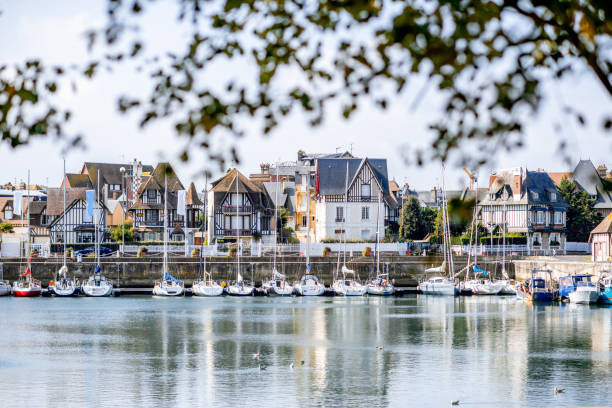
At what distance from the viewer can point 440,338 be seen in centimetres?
4656

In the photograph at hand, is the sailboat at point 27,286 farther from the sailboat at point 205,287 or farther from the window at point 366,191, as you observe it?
the window at point 366,191

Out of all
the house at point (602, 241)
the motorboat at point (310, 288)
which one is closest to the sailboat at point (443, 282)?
the motorboat at point (310, 288)

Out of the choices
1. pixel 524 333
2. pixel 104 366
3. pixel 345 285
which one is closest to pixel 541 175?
pixel 345 285

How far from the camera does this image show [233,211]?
94000mm

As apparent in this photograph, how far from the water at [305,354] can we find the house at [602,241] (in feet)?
45.7

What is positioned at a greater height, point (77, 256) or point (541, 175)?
point (541, 175)

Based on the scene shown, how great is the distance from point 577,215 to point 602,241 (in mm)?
22486

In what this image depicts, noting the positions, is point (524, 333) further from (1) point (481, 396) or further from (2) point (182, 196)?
(2) point (182, 196)

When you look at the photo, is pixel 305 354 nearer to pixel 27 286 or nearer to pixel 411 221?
pixel 27 286

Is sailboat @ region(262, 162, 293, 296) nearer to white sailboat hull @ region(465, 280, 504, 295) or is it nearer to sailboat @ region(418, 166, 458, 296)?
sailboat @ region(418, 166, 458, 296)

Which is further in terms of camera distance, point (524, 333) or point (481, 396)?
point (524, 333)

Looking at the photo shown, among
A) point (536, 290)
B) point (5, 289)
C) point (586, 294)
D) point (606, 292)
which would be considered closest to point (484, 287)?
point (536, 290)

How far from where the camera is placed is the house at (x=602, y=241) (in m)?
76.4

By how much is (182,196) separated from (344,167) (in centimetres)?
1751
